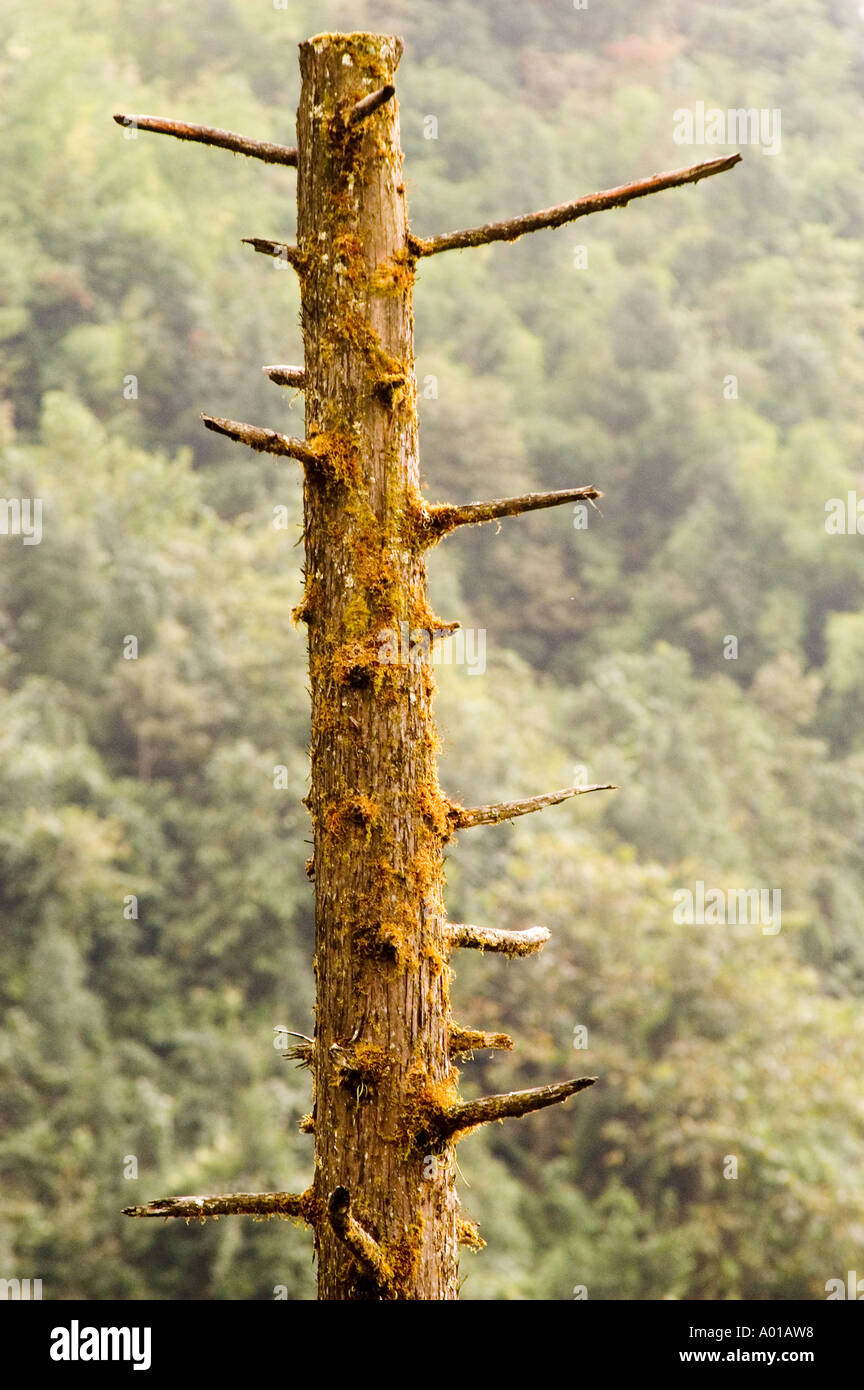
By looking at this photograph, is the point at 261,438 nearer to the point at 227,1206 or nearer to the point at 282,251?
the point at 282,251

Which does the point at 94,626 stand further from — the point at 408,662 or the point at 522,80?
the point at 522,80

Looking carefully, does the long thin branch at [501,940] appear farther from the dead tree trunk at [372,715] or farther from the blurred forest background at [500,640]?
the blurred forest background at [500,640]

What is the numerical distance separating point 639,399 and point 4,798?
2102 cm

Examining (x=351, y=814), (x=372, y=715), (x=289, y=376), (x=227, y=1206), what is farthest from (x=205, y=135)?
(x=227, y=1206)

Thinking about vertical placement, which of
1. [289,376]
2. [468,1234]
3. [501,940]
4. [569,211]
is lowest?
[468,1234]

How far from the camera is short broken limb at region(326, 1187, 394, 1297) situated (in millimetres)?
2490

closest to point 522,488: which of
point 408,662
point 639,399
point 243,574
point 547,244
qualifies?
point 639,399

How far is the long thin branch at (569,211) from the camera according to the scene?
2.70m

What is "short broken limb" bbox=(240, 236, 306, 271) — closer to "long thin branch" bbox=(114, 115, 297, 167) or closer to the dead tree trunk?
the dead tree trunk

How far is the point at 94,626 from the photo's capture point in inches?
834

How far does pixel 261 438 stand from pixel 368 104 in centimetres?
71

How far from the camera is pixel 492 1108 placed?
269 centimetres

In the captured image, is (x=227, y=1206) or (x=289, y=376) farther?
(x=289, y=376)

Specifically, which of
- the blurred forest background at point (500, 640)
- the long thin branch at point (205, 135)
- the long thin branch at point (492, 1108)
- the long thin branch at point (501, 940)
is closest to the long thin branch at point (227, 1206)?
the long thin branch at point (492, 1108)
